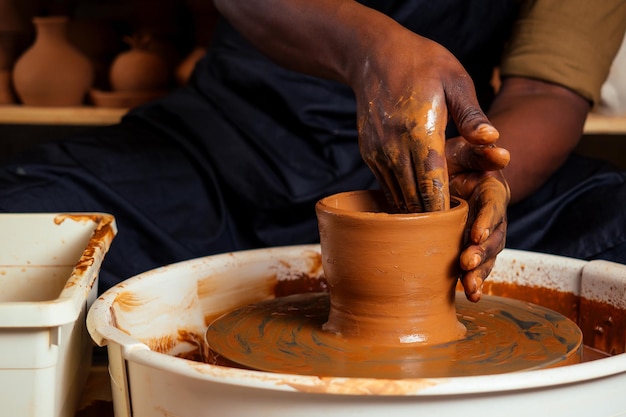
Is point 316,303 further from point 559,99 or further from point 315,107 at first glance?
point 559,99

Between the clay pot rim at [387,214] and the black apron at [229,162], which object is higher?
the clay pot rim at [387,214]

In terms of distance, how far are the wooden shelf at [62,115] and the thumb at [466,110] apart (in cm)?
164

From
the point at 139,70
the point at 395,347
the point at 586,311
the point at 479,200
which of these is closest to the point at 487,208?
the point at 479,200

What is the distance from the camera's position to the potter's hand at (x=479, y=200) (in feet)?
3.19

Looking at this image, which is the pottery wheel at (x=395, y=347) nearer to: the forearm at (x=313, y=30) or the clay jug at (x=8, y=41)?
the forearm at (x=313, y=30)

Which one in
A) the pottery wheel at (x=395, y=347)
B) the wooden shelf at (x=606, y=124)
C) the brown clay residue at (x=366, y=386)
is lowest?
the wooden shelf at (x=606, y=124)

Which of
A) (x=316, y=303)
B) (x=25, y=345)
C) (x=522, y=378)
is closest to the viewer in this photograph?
(x=522, y=378)

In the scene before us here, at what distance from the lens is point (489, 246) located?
1.00 metres

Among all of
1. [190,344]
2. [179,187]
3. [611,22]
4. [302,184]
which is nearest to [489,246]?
[190,344]

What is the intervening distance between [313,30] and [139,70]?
1416mm

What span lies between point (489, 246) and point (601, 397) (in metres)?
0.24

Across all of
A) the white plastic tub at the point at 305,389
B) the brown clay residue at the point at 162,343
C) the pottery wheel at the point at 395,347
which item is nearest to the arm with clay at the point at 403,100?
the pottery wheel at the point at 395,347

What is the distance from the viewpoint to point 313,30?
46.9 inches

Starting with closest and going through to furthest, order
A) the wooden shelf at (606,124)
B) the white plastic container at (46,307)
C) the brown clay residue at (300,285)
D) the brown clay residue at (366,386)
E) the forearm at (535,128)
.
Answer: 1. the brown clay residue at (366,386)
2. the white plastic container at (46,307)
3. the brown clay residue at (300,285)
4. the forearm at (535,128)
5. the wooden shelf at (606,124)
